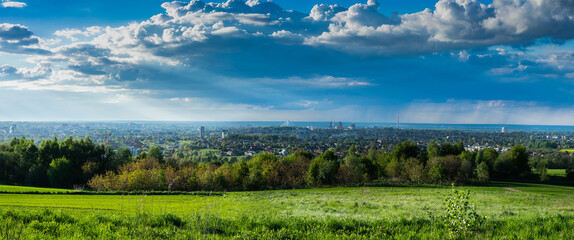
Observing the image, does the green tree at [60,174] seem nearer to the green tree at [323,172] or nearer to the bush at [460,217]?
the green tree at [323,172]

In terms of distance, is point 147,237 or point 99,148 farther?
point 99,148

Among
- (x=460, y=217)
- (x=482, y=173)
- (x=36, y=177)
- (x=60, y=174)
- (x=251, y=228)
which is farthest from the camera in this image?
(x=482, y=173)

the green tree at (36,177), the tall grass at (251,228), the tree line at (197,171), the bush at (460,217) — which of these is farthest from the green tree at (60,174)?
the bush at (460,217)

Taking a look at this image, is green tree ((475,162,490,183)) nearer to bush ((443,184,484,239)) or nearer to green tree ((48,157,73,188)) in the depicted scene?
bush ((443,184,484,239))

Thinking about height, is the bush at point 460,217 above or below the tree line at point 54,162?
above

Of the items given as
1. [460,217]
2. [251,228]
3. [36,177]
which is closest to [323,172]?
[251,228]

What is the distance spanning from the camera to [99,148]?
69.6 meters

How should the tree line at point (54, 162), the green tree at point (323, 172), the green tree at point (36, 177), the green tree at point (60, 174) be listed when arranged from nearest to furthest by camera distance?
the green tree at point (60, 174), the green tree at point (36, 177), the tree line at point (54, 162), the green tree at point (323, 172)

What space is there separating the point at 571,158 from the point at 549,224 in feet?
374

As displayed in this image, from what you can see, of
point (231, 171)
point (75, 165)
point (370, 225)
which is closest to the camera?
point (370, 225)

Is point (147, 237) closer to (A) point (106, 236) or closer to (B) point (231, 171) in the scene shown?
(A) point (106, 236)

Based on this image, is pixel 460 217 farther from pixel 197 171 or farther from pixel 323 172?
pixel 197 171

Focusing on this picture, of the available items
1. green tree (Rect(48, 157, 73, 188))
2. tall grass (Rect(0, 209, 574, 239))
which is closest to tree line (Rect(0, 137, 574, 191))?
green tree (Rect(48, 157, 73, 188))

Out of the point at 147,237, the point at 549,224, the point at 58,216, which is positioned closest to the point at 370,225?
the point at 549,224
